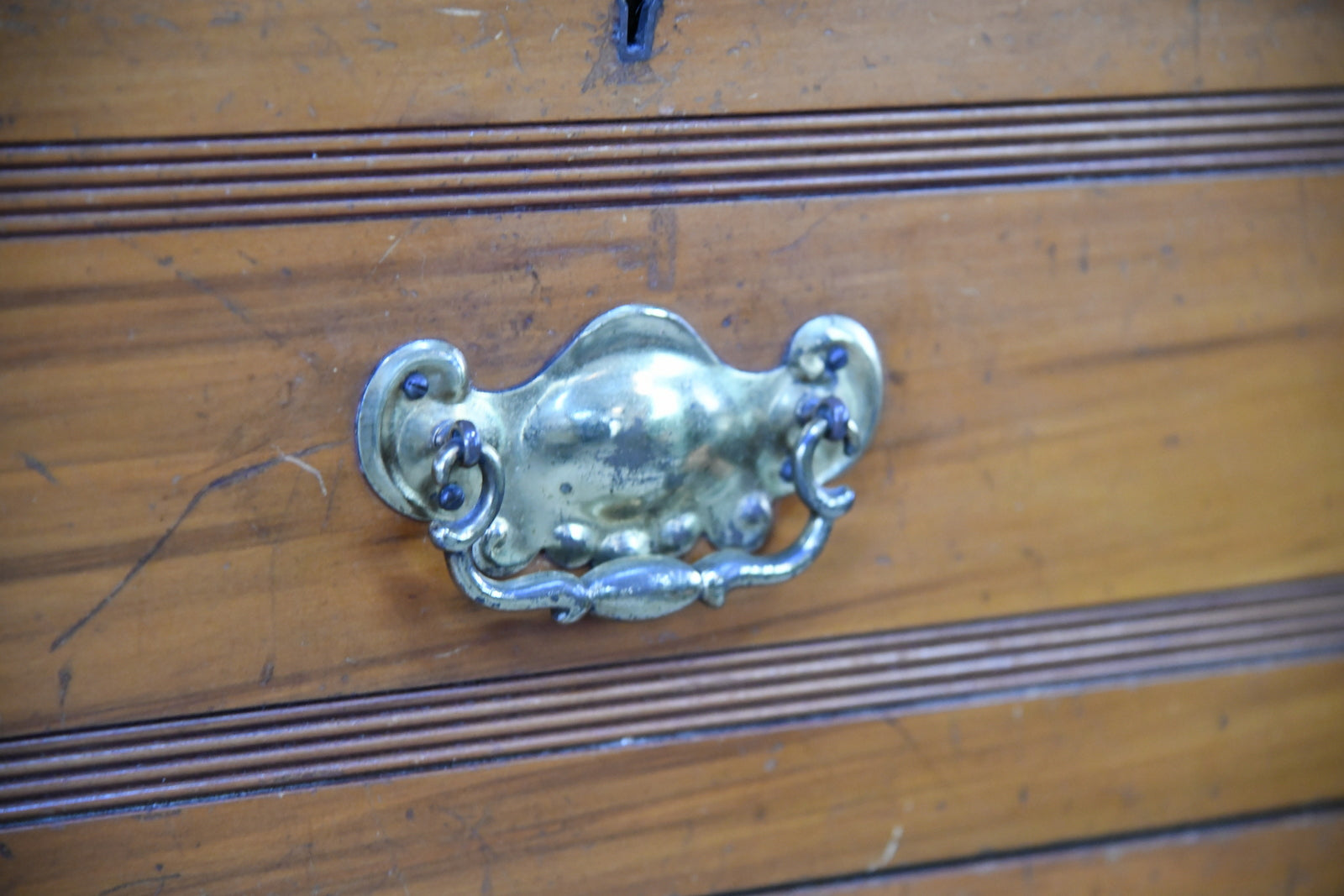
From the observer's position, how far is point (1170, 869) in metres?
0.44

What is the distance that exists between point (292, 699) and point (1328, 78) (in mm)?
454

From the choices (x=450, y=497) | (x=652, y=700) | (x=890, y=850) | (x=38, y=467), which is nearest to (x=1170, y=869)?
(x=890, y=850)

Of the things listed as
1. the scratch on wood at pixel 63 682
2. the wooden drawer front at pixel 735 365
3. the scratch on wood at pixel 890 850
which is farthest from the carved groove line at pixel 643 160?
the scratch on wood at pixel 890 850

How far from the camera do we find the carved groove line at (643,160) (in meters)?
0.30

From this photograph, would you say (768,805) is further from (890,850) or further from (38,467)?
(38,467)

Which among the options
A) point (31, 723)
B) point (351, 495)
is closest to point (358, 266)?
point (351, 495)

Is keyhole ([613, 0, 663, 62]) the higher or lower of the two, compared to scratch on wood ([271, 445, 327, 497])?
higher

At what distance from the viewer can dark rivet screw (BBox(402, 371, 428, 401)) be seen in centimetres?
32

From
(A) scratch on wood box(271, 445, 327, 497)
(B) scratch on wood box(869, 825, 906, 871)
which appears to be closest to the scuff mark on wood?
(A) scratch on wood box(271, 445, 327, 497)

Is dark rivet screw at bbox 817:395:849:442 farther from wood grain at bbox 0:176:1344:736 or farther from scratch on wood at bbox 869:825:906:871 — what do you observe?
scratch on wood at bbox 869:825:906:871

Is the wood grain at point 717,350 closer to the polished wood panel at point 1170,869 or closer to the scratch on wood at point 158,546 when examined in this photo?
the scratch on wood at point 158,546

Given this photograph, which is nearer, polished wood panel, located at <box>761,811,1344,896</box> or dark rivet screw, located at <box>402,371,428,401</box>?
dark rivet screw, located at <box>402,371,428,401</box>

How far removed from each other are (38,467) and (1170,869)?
469 mm

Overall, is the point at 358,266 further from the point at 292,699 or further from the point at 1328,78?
the point at 1328,78
